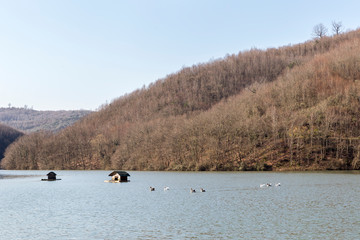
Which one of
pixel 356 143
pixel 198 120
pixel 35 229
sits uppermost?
pixel 198 120

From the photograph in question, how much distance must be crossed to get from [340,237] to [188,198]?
2839 centimetres

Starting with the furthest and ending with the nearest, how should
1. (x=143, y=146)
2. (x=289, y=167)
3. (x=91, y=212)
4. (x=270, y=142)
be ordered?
1. (x=143, y=146)
2. (x=270, y=142)
3. (x=289, y=167)
4. (x=91, y=212)

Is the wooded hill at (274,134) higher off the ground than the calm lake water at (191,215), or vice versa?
the wooded hill at (274,134)

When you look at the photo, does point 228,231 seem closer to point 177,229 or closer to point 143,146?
point 177,229

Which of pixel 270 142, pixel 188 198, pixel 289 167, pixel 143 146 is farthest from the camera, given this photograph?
pixel 143 146

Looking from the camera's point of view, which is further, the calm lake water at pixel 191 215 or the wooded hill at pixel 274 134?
the wooded hill at pixel 274 134

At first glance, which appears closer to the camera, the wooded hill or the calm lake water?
the calm lake water

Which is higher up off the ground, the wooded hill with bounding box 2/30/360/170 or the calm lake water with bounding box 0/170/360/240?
the wooded hill with bounding box 2/30/360/170

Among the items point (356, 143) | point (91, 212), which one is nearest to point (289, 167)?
point (356, 143)

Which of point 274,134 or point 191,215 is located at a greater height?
point 274,134

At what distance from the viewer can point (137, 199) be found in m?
56.5

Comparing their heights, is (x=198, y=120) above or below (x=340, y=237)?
above

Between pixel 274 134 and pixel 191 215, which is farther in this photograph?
pixel 274 134

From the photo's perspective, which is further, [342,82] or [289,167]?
[342,82]
